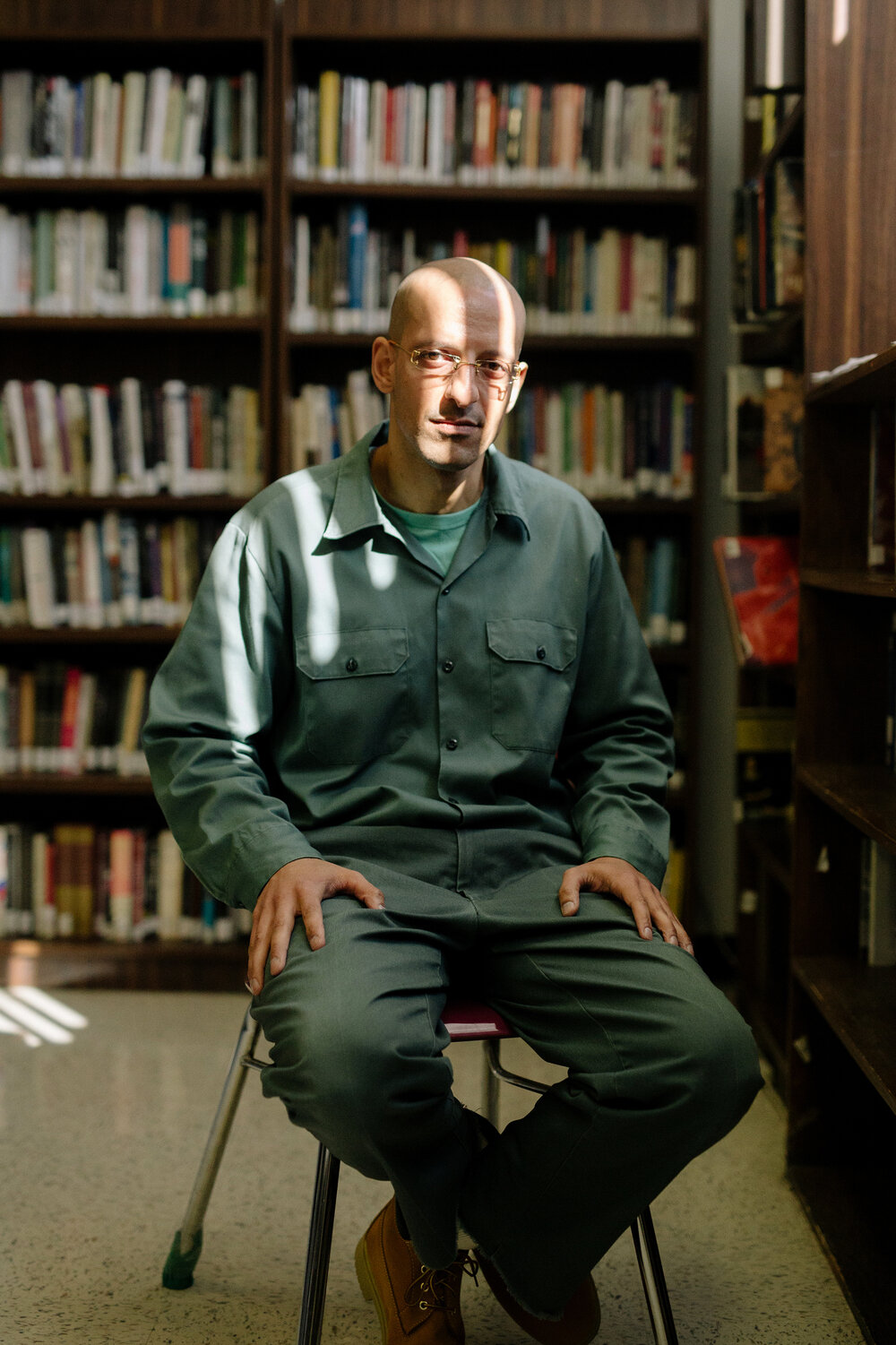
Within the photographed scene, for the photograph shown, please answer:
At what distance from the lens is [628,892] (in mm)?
1376

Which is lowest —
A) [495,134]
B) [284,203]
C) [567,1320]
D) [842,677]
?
[567,1320]

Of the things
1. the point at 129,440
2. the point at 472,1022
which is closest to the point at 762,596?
the point at 472,1022

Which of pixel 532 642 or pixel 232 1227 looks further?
pixel 232 1227

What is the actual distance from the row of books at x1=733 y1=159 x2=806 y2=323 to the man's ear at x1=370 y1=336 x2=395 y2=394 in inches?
33.4

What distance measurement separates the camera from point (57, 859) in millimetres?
2850

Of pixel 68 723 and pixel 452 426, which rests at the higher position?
pixel 452 426

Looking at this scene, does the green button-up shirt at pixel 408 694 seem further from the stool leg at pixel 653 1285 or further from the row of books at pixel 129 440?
the row of books at pixel 129 440

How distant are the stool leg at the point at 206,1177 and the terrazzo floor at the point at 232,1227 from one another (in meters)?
0.04

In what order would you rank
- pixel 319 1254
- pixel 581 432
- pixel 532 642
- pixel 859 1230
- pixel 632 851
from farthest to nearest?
pixel 581 432
pixel 859 1230
pixel 532 642
pixel 632 851
pixel 319 1254

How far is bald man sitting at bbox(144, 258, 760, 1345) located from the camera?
1.21 m

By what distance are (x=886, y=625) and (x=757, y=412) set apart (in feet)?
2.24

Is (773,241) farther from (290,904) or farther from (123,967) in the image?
(123,967)

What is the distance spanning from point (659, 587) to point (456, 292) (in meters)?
1.43

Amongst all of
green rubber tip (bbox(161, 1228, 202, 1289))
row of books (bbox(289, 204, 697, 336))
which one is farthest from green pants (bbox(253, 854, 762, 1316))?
row of books (bbox(289, 204, 697, 336))
